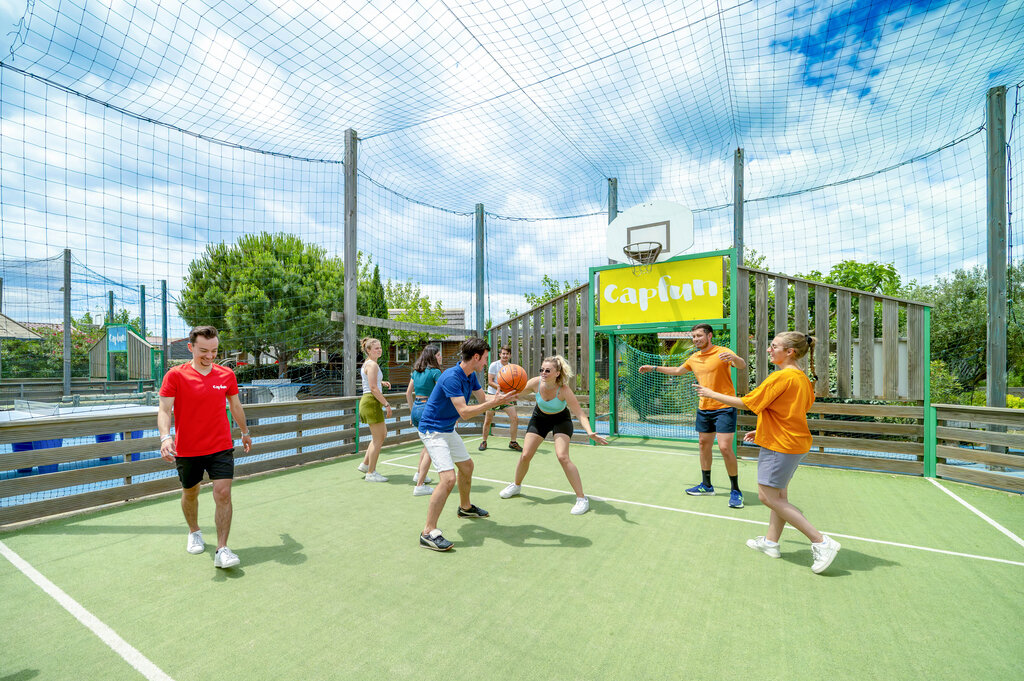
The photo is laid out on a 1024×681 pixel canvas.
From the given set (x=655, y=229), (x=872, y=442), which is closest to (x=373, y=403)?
(x=655, y=229)

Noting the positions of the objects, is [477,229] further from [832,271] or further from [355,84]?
[832,271]

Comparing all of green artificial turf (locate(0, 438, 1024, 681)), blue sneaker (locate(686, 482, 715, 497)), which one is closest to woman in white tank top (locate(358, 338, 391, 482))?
green artificial turf (locate(0, 438, 1024, 681))

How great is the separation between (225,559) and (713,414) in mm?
4802

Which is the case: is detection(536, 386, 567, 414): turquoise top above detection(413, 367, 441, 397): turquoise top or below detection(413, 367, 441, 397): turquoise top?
below

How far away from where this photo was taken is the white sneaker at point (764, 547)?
3.52m

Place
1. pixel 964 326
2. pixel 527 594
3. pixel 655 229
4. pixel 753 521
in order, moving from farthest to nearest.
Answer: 1. pixel 964 326
2. pixel 655 229
3. pixel 753 521
4. pixel 527 594

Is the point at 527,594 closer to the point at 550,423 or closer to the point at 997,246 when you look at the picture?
the point at 550,423

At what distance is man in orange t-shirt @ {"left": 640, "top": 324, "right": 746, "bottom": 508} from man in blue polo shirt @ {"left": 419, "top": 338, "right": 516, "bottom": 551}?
95.0 inches

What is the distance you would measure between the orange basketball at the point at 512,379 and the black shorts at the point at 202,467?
7.90ft

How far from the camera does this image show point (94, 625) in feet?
8.57

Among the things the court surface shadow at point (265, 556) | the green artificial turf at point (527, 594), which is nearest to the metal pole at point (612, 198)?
the green artificial turf at point (527, 594)

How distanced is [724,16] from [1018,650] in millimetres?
6599

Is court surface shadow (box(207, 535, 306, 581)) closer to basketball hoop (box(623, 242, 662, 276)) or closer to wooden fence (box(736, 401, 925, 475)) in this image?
wooden fence (box(736, 401, 925, 475))

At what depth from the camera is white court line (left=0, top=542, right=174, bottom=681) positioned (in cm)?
221
